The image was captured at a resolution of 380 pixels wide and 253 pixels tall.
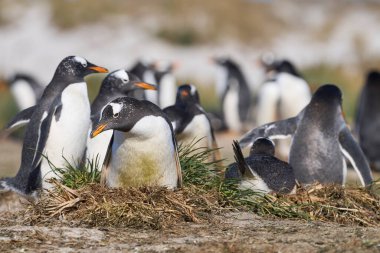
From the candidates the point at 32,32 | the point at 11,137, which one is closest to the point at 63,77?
the point at 11,137

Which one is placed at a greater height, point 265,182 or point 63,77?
point 63,77

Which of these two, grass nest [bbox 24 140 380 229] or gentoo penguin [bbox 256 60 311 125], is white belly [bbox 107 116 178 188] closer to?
grass nest [bbox 24 140 380 229]

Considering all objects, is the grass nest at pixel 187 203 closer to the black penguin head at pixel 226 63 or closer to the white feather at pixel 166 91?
the white feather at pixel 166 91

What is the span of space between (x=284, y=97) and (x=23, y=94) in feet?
22.6

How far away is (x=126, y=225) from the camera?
591 centimetres

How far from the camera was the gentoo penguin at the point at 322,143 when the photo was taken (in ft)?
28.9

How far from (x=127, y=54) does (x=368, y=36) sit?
11.5m

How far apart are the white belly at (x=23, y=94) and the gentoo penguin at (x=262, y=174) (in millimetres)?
12669

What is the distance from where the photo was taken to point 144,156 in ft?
21.0

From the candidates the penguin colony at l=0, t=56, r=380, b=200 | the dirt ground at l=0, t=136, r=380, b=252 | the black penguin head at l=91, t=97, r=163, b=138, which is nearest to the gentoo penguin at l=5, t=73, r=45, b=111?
the penguin colony at l=0, t=56, r=380, b=200

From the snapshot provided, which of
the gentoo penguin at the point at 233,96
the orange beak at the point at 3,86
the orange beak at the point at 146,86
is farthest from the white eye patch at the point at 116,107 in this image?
the orange beak at the point at 3,86

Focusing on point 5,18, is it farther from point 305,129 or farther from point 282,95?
point 305,129

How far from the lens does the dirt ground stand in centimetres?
525

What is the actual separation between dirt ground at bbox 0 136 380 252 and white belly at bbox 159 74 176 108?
12.7 m
